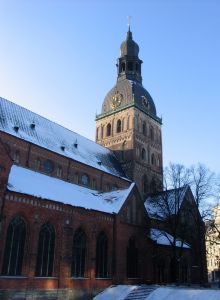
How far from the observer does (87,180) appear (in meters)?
42.0

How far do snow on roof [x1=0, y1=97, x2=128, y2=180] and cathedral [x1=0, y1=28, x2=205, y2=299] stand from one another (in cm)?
15

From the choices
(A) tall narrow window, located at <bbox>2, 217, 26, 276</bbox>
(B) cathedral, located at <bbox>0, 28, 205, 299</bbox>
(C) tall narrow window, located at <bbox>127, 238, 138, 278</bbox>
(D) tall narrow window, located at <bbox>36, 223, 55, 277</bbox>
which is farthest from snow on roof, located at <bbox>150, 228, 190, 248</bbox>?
(A) tall narrow window, located at <bbox>2, 217, 26, 276</bbox>

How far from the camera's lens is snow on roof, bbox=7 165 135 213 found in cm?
2550

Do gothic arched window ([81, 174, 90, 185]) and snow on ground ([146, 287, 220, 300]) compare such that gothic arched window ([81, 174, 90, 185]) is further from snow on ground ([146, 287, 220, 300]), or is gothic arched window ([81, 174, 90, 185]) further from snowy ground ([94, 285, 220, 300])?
snow on ground ([146, 287, 220, 300])

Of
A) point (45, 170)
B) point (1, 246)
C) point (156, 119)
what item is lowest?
point (1, 246)

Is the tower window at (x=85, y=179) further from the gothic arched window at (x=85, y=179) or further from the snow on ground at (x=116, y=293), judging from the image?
the snow on ground at (x=116, y=293)

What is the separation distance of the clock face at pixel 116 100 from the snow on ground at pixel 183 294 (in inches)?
1451

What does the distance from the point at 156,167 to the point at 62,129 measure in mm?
18225

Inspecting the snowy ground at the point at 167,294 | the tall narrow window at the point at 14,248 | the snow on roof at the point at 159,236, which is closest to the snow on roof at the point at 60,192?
the tall narrow window at the point at 14,248

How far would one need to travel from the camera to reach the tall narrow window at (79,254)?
2666 cm

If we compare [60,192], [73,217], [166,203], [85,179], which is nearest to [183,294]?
[73,217]

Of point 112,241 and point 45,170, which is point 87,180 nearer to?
point 45,170

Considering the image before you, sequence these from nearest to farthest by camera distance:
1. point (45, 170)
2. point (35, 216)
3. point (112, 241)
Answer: point (35, 216) → point (112, 241) → point (45, 170)

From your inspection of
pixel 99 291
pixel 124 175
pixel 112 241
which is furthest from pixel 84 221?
pixel 124 175
